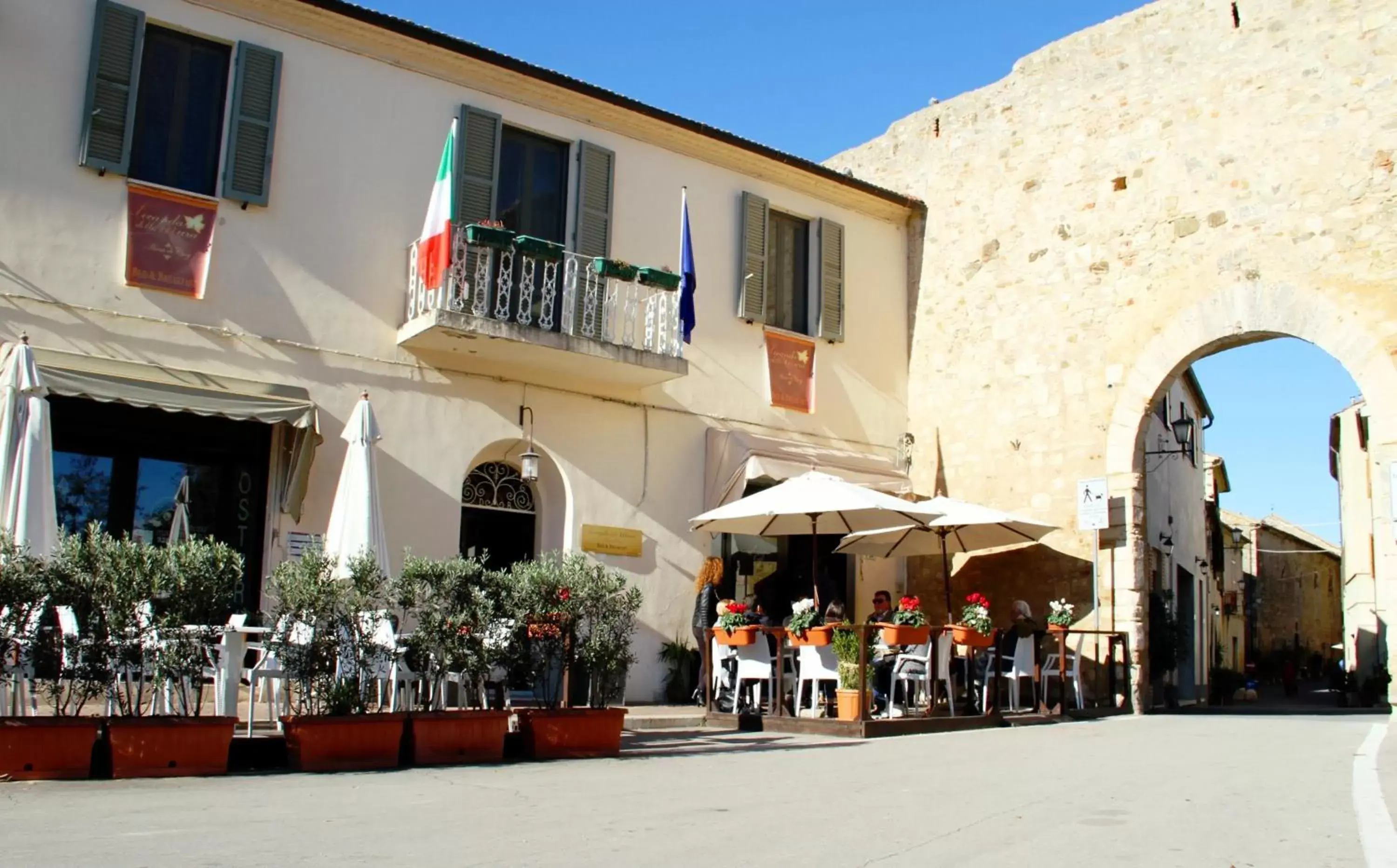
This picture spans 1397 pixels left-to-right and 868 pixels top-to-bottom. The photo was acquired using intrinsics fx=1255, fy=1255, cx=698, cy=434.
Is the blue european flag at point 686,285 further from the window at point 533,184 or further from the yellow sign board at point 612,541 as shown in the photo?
the yellow sign board at point 612,541

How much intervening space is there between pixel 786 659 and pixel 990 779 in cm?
490

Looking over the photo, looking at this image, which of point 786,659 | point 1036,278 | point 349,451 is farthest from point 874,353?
point 349,451

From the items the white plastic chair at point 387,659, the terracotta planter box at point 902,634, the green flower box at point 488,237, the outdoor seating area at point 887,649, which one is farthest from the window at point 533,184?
the white plastic chair at point 387,659

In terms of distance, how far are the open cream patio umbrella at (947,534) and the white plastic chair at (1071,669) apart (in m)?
1.17

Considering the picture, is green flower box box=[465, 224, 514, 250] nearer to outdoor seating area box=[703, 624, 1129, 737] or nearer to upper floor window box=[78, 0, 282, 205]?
upper floor window box=[78, 0, 282, 205]

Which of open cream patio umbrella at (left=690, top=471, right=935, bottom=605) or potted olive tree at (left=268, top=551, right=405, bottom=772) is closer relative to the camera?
potted olive tree at (left=268, top=551, right=405, bottom=772)

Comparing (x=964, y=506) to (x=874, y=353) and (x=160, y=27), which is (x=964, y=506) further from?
(x=160, y=27)

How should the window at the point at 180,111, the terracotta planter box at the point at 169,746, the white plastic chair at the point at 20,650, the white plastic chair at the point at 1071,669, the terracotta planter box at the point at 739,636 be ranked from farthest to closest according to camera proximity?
the white plastic chair at the point at 1071,669 → the terracotta planter box at the point at 739,636 → the window at the point at 180,111 → the terracotta planter box at the point at 169,746 → the white plastic chair at the point at 20,650

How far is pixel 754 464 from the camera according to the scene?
14.1 metres

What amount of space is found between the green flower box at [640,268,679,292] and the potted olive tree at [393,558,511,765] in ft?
19.0

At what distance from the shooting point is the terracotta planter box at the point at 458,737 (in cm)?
785

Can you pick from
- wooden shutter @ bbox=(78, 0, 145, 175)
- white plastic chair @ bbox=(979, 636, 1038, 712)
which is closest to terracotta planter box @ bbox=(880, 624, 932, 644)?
white plastic chair @ bbox=(979, 636, 1038, 712)

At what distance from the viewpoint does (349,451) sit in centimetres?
1075

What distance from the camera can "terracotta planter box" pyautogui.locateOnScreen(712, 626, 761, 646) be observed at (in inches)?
441
